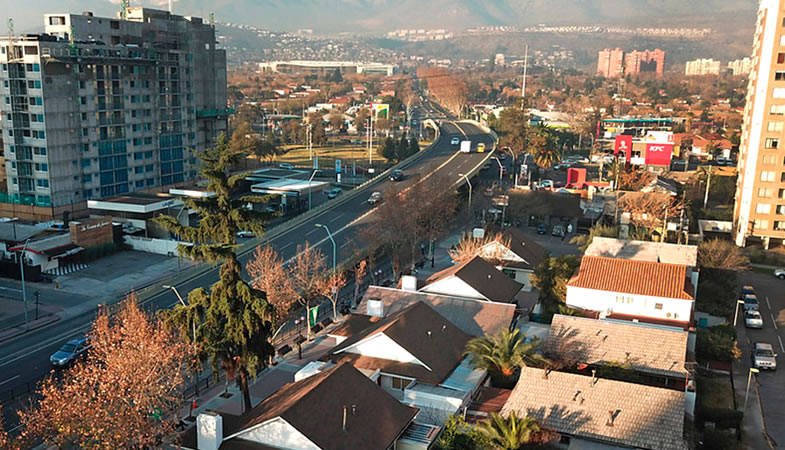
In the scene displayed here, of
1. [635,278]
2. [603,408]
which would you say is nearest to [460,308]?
[635,278]

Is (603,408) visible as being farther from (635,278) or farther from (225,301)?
(635,278)


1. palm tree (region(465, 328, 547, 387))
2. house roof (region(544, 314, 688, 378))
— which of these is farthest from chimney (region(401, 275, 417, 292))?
palm tree (region(465, 328, 547, 387))

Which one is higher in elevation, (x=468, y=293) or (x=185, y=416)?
(x=468, y=293)

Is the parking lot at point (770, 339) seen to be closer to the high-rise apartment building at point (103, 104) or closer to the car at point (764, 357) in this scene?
the car at point (764, 357)

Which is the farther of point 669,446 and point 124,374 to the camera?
point 669,446

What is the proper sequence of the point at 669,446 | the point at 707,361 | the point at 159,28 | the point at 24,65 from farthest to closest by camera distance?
1. the point at 159,28
2. the point at 24,65
3. the point at 707,361
4. the point at 669,446

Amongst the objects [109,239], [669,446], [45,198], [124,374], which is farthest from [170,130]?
[669,446]

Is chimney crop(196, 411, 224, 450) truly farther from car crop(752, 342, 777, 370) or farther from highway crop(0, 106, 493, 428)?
car crop(752, 342, 777, 370)

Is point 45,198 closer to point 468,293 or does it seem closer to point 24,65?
point 24,65
